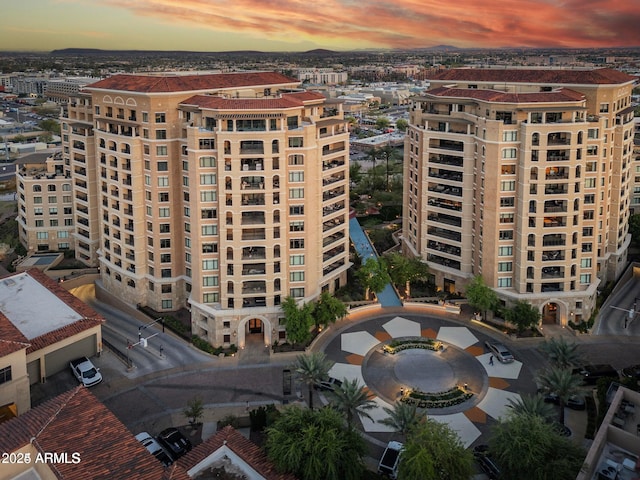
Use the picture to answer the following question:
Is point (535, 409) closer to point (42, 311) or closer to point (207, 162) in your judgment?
point (207, 162)

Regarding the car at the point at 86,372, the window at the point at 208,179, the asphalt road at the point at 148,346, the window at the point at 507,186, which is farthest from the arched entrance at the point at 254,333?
the window at the point at 507,186

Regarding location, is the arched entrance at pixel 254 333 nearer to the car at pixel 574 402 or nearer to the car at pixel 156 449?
the car at pixel 156 449

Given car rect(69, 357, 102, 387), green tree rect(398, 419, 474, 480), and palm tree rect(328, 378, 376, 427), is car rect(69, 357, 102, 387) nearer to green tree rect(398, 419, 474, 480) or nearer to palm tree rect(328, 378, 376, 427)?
palm tree rect(328, 378, 376, 427)

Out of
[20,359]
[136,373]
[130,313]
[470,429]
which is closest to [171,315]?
[130,313]

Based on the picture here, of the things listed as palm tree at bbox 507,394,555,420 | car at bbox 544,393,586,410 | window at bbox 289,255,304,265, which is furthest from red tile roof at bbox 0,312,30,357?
car at bbox 544,393,586,410

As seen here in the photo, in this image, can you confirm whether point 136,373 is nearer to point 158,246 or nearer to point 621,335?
point 158,246

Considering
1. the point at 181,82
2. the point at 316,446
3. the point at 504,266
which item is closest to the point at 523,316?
the point at 504,266
